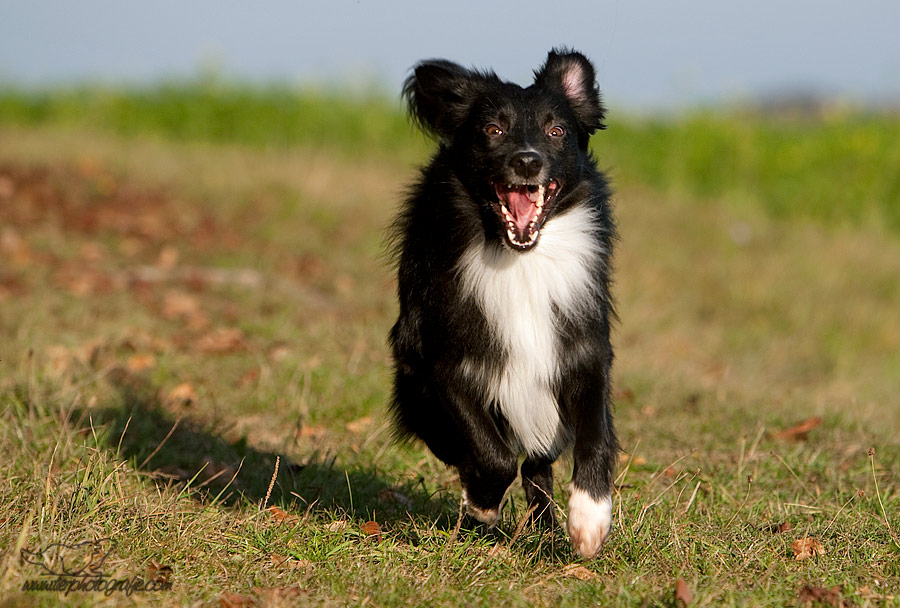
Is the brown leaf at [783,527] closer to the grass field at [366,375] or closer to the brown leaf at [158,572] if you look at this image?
the grass field at [366,375]

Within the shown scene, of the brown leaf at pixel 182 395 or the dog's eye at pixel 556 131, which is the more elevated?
the dog's eye at pixel 556 131

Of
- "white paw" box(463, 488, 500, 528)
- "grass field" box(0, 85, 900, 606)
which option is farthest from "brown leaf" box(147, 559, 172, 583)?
"white paw" box(463, 488, 500, 528)

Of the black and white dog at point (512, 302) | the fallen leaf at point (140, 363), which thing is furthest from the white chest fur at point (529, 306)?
the fallen leaf at point (140, 363)

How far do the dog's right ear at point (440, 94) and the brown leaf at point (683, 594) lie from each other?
193cm

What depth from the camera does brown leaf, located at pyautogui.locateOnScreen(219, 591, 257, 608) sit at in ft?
10.1

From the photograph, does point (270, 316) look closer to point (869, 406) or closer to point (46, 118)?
point (869, 406)

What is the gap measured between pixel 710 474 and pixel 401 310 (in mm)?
1863

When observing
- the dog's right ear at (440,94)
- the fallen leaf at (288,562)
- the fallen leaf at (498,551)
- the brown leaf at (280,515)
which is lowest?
the brown leaf at (280,515)

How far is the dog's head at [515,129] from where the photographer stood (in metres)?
3.69

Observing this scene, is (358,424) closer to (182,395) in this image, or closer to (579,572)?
(182,395)

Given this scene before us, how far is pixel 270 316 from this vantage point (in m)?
8.18

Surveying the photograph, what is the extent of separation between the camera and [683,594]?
10.3 feet

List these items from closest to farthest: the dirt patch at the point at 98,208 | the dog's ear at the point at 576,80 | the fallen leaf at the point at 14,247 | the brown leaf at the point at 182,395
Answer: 1. the dog's ear at the point at 576,80
2. the brown leaf at the point at 182,395
3. the fallen leaf at the point at 14,247
4. the dirt patch at the point at 98,208

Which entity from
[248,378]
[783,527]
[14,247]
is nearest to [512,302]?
[783,527]
